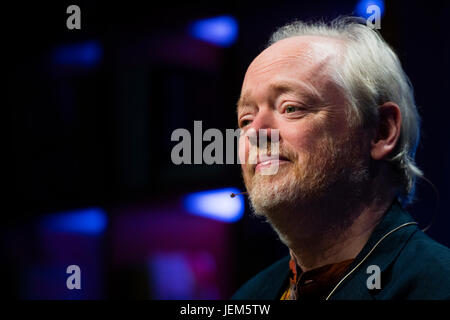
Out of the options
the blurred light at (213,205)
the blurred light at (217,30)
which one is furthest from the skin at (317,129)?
the blurred light at (213,205)

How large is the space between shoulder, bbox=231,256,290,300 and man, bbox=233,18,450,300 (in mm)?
179

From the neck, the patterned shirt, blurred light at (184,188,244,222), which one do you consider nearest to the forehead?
the neck

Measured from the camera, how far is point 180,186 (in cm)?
200

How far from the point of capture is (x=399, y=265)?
1159mm

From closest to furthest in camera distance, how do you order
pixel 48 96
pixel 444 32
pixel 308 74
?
pixel 308 74 < pixel 444 32 < pixel 48 96

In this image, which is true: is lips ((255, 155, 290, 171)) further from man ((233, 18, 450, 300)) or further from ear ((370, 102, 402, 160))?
ear ((370, 102, 402, 160))

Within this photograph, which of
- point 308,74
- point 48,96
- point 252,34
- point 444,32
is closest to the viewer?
point 308,74

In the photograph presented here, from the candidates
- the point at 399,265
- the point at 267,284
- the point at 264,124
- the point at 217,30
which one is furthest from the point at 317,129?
the point at 217,30

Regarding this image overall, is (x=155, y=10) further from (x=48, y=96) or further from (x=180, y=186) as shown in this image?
(x=180, y=186)

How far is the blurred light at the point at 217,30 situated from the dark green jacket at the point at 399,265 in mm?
912

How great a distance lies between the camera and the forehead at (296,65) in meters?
1.26

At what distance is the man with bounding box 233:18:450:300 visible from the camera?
124cm

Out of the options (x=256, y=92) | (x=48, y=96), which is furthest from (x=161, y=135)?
(x=256, y=92)

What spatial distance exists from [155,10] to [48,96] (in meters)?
0.59
